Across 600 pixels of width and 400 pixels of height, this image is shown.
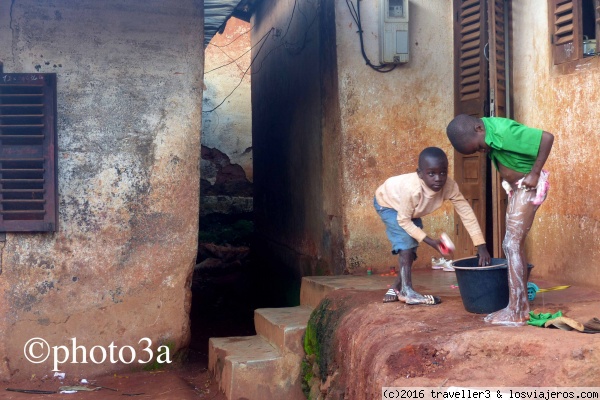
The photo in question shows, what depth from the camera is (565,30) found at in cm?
542

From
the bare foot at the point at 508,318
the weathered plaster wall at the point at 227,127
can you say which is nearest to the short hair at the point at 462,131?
the bare foot at the point at 508,318

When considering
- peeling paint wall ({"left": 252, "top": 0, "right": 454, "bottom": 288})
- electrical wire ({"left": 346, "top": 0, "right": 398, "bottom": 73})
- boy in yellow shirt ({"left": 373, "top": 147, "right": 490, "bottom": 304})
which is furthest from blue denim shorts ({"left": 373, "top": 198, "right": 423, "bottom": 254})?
electrical wire ({"left": 346, "top": 0, "right": 398, "bottom": 73})

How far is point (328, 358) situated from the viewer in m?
5.09

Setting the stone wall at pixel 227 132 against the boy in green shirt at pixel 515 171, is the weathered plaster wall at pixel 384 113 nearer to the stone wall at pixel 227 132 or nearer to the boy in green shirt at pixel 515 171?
the boy in green shirt at pixel 515 171

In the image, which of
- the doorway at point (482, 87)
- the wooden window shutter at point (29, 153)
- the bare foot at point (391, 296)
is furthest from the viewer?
the doorway at point (482, 87)

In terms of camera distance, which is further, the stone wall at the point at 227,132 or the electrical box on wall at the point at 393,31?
the stone wall at the point at 227,132

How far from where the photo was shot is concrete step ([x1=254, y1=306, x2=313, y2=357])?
5594 mm

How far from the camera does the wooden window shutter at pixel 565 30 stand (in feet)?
17.4

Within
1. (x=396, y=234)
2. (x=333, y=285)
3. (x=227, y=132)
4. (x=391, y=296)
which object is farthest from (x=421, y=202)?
(x=227, y=132)

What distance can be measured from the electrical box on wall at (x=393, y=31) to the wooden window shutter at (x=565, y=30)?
1423mm

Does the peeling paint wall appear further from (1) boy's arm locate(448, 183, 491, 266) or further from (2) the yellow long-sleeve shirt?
(1) boy's arm locate(448, 183, 491, 266)

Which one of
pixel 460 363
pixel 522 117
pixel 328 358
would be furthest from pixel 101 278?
pixel 522 117

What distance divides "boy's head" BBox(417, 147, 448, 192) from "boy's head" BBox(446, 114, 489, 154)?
0.32 metres

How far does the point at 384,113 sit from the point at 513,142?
8.87ft
